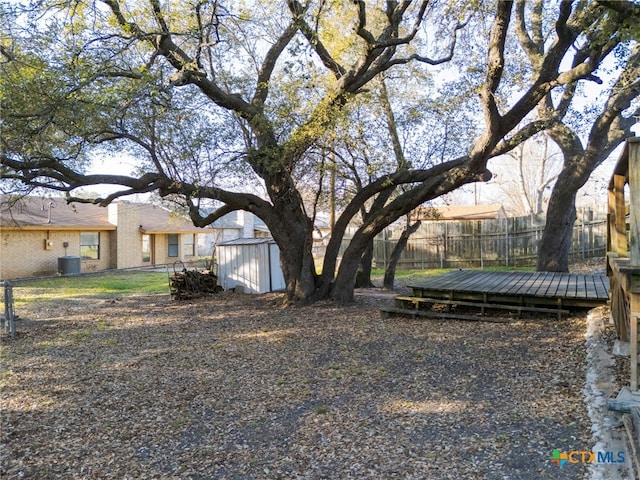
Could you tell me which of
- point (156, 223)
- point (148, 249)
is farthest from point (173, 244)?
point (156, 223)

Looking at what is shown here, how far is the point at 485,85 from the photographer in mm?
7215

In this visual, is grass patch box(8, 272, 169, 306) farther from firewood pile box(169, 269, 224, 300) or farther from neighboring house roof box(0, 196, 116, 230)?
neighboring house roof box(0, 196, 116, 230)

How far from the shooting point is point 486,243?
20.4 m

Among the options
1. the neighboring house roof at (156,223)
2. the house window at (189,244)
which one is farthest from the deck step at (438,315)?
the house window at (189,244)

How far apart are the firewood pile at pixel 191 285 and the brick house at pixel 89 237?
5097mm

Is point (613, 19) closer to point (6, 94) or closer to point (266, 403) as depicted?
point (266, 403)

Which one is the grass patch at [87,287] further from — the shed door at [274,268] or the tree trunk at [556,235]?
the tree trunk at [556,235]

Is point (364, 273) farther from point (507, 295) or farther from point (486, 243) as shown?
point (486, 243)

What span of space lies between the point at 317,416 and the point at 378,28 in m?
9.64

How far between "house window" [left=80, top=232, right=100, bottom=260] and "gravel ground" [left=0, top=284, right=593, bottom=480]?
16.9 m

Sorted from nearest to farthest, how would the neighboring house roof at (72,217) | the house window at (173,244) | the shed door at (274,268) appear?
the shed door at (274,268) < the neighboring house roof at (72,217) < the house window at (173,244)

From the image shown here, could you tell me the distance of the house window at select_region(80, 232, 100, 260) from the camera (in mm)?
23911

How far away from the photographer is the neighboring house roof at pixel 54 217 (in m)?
20.8

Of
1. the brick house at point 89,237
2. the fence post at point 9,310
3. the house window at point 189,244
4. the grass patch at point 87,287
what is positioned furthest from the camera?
the house window at point 189,244
